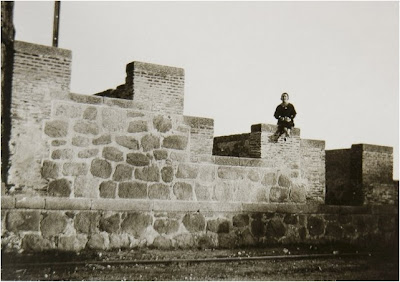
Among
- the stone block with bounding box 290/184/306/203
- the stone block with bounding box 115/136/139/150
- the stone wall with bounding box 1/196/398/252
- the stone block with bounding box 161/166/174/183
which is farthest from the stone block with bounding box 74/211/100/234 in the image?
the stone block with bounding box 290/184/306/203

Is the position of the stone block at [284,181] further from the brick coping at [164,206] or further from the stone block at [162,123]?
the stone block at [162,123]

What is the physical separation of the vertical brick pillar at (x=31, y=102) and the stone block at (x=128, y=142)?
1.39 m

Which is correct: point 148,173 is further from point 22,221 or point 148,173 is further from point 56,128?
Result: point 22,221

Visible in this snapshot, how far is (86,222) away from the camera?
28.7 feet

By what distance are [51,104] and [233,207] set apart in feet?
14.0

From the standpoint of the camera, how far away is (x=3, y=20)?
26.7 ft

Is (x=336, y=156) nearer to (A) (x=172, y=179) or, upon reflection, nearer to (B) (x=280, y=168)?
(B) (x=280, y=168)

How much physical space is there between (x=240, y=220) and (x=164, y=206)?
184 centimetres

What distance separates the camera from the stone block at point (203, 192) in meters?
10.2

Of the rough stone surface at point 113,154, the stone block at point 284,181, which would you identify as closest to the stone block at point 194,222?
the rough stone surface at point 113,154

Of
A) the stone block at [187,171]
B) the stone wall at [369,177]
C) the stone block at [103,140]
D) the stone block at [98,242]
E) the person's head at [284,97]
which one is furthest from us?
the stone wall at [369,177]

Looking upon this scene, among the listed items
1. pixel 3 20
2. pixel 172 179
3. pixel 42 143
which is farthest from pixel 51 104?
pixel 172 179

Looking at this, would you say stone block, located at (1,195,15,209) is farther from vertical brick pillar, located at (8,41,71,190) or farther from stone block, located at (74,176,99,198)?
stone block, located at (74,176,99,198)

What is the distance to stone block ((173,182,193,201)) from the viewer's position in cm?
996
